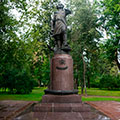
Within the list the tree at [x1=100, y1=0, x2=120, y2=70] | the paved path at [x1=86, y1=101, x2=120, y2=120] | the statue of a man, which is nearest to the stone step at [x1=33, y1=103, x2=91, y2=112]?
the paved path at [x1=86, y1=101, x2=120, y2=120]

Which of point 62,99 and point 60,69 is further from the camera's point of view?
point 60,69

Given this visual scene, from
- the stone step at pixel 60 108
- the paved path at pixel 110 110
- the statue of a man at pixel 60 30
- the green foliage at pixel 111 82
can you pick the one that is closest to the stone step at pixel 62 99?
the stone step at pixel 60 108

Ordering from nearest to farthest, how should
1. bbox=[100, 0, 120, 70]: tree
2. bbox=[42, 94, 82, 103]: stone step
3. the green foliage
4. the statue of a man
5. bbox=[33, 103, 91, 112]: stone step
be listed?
bbox=[33, 103, 91, 112]: stone step → bbox=[42, 94, 82, 103]: stone step → the statue of a man → bbox=[100, 0, 120, 70]: tree → the green foliage

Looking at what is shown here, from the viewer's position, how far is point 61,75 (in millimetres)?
7668

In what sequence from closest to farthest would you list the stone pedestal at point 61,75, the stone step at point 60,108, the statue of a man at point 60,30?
the stone step at point 60,108
the stone pedestal at point 61,75
the statue of a man at point 60,30

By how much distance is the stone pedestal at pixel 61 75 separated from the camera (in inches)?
299

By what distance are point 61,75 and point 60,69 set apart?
33 centimetres

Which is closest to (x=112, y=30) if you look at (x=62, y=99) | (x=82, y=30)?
(x=82, y=30)

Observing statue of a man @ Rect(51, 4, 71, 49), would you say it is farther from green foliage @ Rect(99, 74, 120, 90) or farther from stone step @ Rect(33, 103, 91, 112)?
green foliage @ Rect(99, 74, 120, 90)

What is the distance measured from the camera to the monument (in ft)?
23.6

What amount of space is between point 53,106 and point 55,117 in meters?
0.90

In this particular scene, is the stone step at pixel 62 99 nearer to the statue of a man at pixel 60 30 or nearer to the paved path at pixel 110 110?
the paved path at pixel 110 110

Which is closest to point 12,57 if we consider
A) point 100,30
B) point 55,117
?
point 55,117

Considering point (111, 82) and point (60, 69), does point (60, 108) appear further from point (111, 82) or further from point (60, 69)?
point (111, 82)
